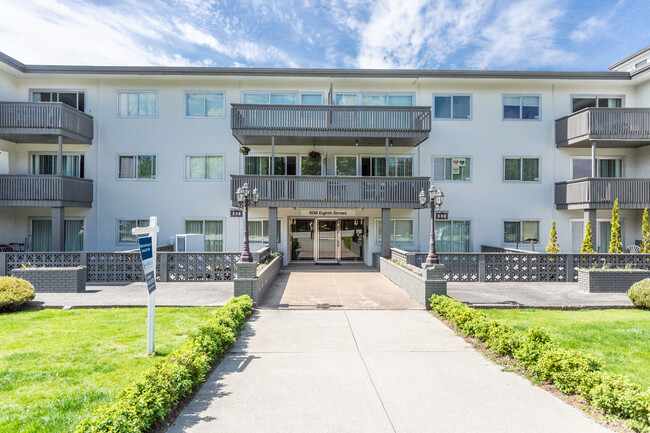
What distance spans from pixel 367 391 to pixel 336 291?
6.83 metres

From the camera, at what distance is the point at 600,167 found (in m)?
18.5

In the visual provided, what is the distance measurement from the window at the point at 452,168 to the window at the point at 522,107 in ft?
10.7

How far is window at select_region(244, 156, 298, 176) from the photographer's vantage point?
18.1 meters

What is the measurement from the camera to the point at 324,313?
9.09 m

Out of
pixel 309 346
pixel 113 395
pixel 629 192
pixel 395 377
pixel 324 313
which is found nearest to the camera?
pixel 113 395

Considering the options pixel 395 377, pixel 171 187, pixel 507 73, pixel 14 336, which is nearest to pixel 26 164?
pixel 171 187

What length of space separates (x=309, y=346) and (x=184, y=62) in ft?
55.9

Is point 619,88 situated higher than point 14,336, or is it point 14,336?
point 619,88

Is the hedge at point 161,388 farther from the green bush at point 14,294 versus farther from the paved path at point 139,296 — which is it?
the green bush at point 14,294

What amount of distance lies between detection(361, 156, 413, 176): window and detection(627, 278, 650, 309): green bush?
34.0ft

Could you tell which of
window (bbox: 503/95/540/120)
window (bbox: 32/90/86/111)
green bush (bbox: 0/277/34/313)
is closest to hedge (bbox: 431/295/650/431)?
green bush (bbox: 0/277/34/313)

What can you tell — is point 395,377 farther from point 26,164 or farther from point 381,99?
point 26,164

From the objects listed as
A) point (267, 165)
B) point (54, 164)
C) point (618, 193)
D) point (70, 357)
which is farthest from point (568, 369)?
point (54, 164)

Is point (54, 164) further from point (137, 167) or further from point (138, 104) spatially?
point (138, 104)
